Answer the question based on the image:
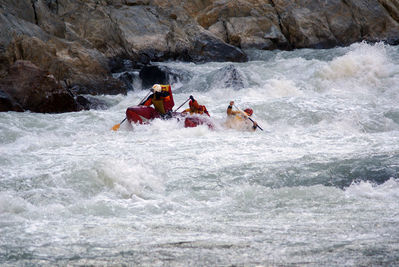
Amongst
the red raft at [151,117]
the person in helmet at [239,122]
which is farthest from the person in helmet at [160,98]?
the person in helmet at [239,122]

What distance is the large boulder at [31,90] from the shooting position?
402 inches

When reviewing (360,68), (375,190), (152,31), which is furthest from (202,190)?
(152,31)

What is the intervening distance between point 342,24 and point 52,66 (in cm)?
1226

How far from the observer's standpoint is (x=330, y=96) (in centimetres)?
1219

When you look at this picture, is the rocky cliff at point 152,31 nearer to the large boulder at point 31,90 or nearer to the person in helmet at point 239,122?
the large boulder at point 31,90

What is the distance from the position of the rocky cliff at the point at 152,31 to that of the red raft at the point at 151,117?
7.24 ft

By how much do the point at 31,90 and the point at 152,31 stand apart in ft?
24.4

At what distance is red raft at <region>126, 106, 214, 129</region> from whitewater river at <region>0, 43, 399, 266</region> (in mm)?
167

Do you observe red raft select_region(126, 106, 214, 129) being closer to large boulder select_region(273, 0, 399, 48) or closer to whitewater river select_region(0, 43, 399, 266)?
whitewater river select_region(0, 43, 399, 266)

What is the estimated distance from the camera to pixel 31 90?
33.9ft

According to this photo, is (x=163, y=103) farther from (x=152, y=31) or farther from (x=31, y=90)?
(x=152, y=31)

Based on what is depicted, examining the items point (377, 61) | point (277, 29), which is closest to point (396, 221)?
point (377, 61)

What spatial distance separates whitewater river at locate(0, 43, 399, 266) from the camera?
3.55 meters

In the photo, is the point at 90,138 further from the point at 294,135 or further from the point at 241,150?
the point at 294,135
